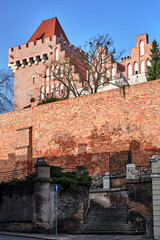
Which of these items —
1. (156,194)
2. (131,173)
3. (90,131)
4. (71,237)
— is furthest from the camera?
(90,131)

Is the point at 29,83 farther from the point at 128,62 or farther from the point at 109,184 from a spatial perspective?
the point at 109,184

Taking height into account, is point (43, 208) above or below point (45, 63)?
below

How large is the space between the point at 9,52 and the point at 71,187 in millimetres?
36039

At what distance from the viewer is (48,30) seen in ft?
175

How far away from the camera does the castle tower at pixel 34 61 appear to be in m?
48.2

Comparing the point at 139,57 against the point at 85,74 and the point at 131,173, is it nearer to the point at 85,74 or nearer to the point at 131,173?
the point at 85,74

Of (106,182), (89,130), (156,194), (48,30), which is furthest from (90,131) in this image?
(48,30)

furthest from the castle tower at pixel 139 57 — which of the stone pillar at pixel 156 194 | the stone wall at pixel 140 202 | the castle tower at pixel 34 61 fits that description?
the stone pillar at pixel 156 194

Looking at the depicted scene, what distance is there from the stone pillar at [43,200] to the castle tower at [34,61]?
28.4 metres

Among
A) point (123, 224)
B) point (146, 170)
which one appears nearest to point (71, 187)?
point (123, 224)

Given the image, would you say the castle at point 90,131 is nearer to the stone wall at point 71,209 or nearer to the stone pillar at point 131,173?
the stone pillar at point 131,173

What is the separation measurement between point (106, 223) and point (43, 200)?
3020 millimetres

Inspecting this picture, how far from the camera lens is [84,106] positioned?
28.2 m

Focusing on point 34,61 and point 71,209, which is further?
point 34,61
